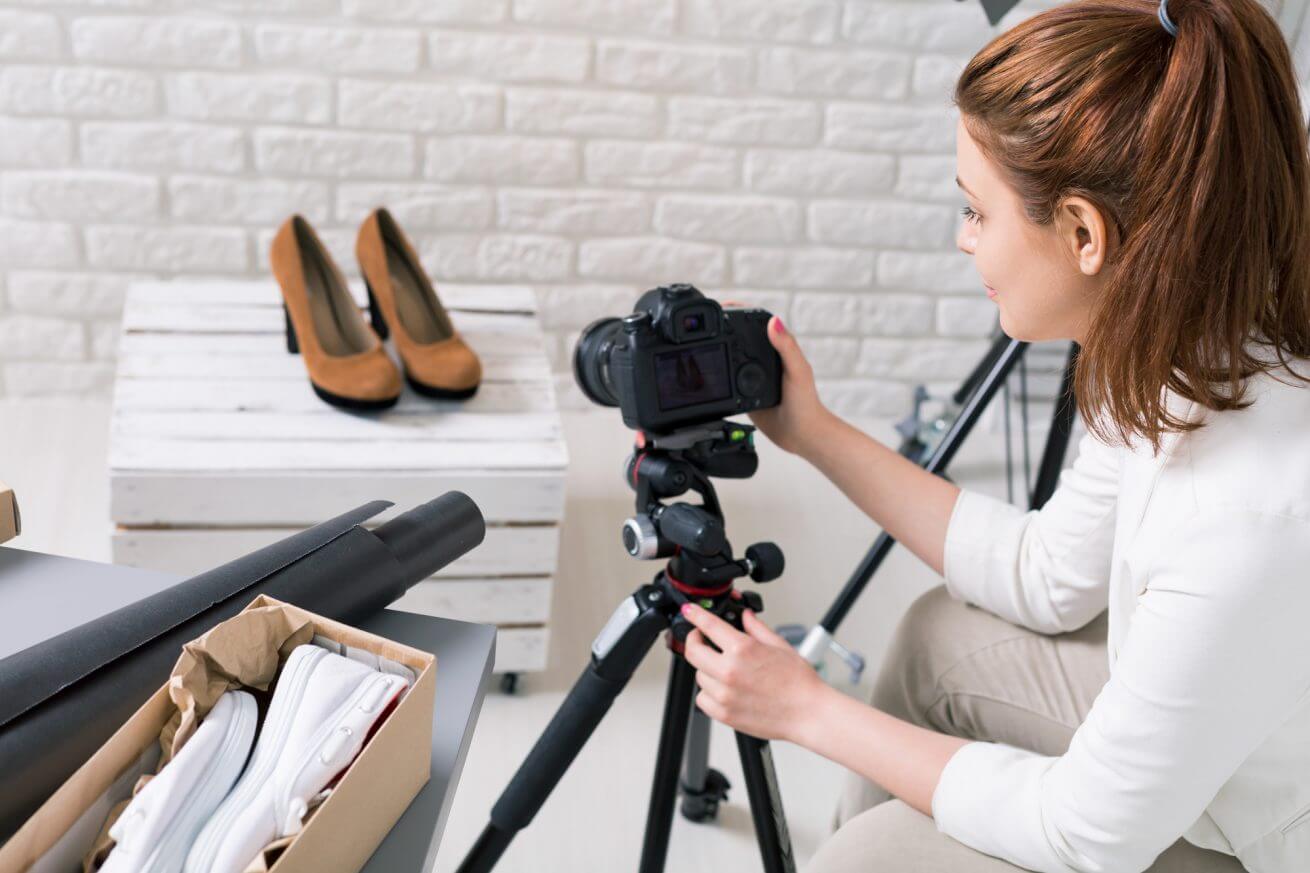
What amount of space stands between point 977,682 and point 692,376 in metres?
0.40

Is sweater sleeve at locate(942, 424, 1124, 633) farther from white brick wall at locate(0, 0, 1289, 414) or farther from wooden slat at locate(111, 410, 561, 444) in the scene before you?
white brick wall at locate(0, 0, 1289, 414)

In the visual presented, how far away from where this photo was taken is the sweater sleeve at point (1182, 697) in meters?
0.74

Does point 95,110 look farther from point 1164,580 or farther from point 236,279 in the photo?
point 1164,580

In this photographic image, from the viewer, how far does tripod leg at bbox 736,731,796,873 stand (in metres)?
1.06

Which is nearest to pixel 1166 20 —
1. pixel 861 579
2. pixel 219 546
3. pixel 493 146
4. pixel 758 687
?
pixel 758 687

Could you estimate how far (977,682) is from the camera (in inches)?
43.1

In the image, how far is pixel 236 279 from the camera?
86.3 inches

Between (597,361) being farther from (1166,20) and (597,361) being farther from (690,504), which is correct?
(1166,20)

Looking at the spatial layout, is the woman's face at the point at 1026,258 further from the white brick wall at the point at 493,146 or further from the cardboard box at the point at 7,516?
the white brick wall at the point at 493,146

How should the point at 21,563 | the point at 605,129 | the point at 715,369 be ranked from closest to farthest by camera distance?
the point at 21,563, the point at 715,369, the point at 605,129

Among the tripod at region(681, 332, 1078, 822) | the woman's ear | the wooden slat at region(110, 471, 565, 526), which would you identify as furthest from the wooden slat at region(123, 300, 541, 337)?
the woman's ear

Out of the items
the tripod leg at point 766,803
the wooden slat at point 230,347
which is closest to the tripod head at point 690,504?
the tripod leg at point 766,803

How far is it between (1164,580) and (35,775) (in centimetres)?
65

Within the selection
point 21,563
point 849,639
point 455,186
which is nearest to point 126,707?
point 21,563
